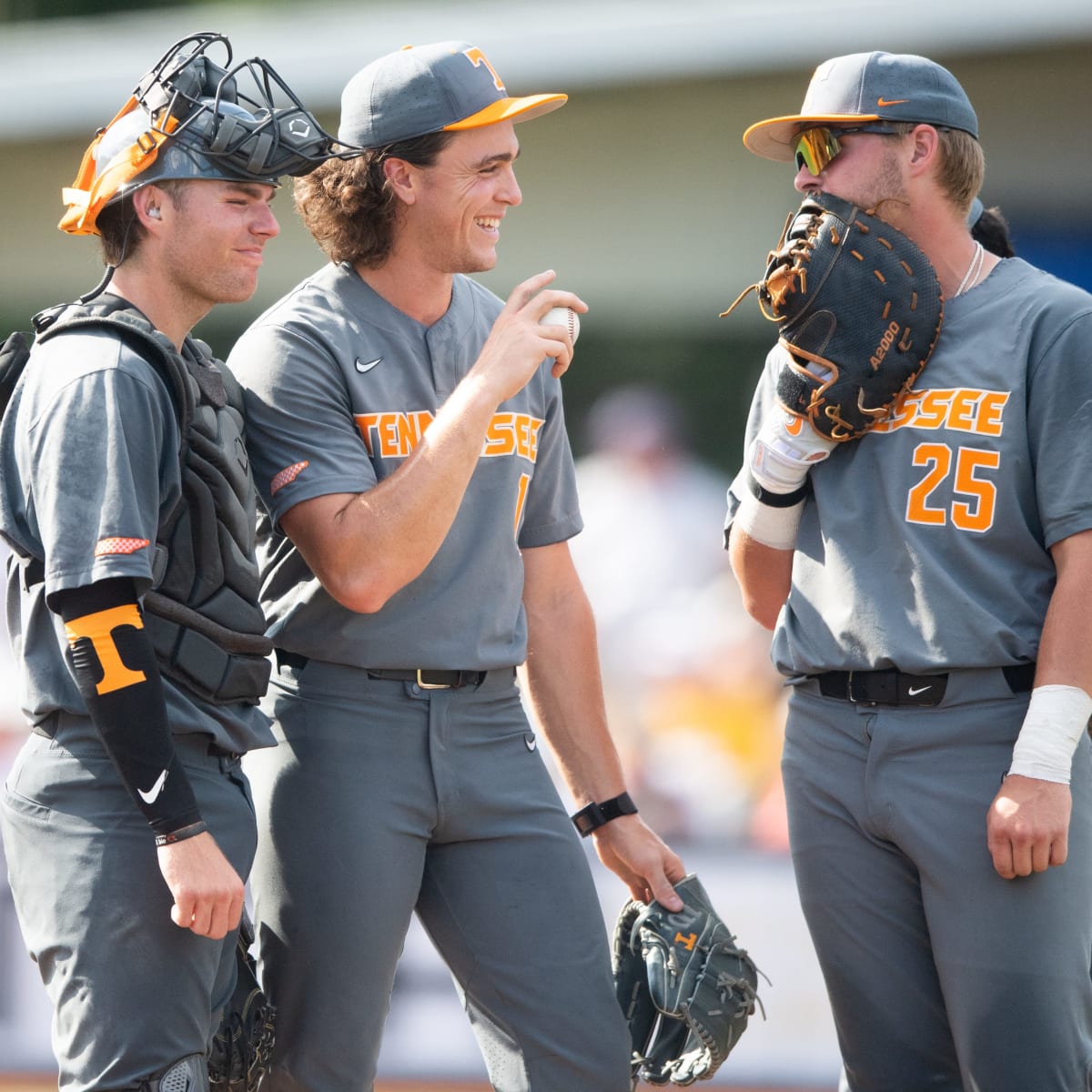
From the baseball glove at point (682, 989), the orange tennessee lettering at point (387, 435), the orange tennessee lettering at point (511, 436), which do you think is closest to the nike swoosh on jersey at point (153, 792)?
the orange tennessee lettering at point (387, 435)

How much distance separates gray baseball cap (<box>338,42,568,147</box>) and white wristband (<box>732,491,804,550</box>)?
90 centimetres

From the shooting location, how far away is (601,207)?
7312 millimetres

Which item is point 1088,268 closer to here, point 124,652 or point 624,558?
point 624,558

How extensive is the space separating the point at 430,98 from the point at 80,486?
113cm

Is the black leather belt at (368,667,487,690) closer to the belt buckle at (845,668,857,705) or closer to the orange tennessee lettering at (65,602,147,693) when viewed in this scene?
the orange tennessee lettering at (65,602,147,693)

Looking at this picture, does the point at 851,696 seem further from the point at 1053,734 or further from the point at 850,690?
the point at 1053,734

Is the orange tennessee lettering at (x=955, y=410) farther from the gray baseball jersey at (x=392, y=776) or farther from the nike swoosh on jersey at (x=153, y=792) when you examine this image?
the nike swoosh on jersey at (x=153, y=792)

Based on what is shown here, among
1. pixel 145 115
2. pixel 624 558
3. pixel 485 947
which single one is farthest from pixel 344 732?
pixel 624 558

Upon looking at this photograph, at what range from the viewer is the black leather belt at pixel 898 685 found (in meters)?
2.78

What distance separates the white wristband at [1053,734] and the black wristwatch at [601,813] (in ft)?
3.05

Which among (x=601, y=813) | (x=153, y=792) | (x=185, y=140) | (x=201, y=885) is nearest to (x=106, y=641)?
(x=153, y=792)

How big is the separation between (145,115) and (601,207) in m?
4.74

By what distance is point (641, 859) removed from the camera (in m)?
3.28

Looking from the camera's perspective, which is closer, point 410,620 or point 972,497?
point 972,497
